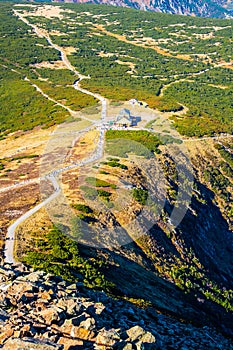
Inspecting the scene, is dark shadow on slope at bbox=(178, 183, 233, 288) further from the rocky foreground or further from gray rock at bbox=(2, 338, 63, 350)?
gray rock at bbox=(2, 338, 63, 350)

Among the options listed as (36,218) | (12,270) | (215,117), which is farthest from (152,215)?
(215,117)

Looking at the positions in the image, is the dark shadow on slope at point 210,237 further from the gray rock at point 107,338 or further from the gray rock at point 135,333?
the gray rock at point 107,338

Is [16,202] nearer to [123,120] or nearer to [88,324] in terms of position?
[88,324]

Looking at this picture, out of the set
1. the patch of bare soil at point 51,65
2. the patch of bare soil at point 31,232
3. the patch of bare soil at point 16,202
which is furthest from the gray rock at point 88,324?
the patch of bare soil at point 51,65

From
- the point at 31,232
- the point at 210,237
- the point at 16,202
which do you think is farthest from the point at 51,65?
the point at 31,232

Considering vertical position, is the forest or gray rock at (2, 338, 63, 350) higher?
gray rock at (2, 338, 63, 350)

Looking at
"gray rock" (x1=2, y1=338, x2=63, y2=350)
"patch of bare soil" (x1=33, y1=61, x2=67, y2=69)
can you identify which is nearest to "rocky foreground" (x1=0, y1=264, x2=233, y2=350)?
"gray rock" (x1=2, y1=338, x2=63, y2=350)

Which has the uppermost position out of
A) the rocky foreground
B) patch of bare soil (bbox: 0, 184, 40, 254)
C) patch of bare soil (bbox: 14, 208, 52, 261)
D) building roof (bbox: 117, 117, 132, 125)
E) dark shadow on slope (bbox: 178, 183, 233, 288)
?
the rocky foreground

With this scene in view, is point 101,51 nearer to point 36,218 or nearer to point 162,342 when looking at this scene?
point 36,218
